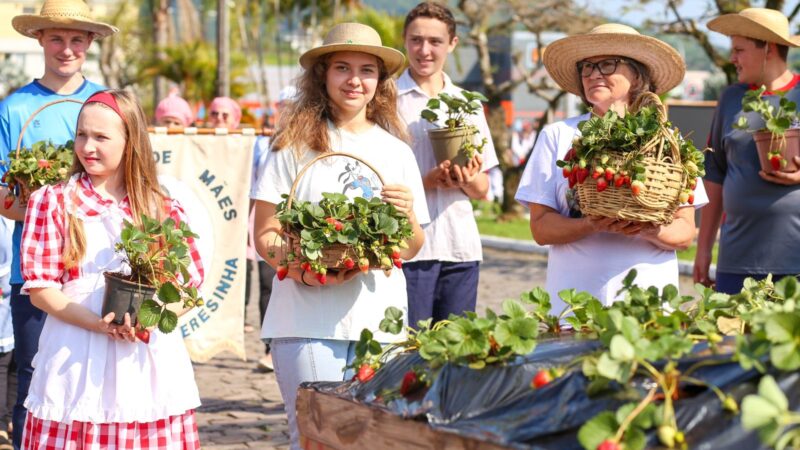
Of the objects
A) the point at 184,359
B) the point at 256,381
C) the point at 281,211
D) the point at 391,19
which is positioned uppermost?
the point at 391,19

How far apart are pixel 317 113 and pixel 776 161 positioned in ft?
6.86

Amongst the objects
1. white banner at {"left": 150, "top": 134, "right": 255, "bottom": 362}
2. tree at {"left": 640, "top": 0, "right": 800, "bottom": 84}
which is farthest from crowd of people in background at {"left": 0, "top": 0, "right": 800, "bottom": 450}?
→ tree at {"left": 640, "top": 0, "right": 800, "bottom": 84}

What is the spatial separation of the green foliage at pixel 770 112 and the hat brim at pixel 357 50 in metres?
1.58

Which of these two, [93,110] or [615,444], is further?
[93,110]

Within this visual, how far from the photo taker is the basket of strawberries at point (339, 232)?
4004mm

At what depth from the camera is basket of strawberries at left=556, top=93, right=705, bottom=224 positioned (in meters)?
3.96

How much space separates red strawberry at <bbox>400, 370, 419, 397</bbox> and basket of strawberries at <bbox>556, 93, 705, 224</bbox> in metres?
1.45

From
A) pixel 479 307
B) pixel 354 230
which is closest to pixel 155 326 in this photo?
pixel 354 230

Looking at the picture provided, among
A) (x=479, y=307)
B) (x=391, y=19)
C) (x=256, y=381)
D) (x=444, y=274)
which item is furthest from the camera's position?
(x=391, y=19)

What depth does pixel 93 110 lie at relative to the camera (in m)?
4.27

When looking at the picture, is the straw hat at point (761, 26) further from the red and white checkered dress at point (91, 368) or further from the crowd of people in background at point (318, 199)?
the red and white checkered dress at point (91, 368)

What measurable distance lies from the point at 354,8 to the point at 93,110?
49.8m

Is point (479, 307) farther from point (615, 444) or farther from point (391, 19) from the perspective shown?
point (391, 19)

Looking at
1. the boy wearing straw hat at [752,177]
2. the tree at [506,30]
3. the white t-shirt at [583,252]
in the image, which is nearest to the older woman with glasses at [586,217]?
the white t-shirt at [583,252]
